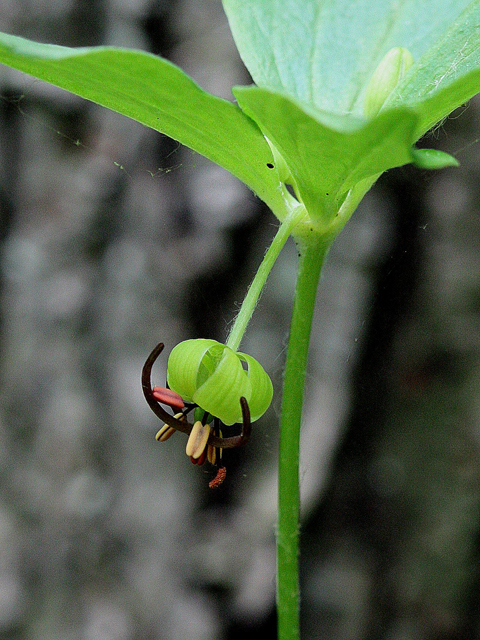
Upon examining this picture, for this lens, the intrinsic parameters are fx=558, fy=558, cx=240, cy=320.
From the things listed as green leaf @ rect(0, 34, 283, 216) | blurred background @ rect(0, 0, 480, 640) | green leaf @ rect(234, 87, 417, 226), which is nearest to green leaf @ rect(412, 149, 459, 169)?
green leaf @ rect(234, 87, 417, 226)

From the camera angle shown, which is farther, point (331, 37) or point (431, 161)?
point (331, 37)

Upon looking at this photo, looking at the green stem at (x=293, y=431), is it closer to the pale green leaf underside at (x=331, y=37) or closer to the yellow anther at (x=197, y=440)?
the yellow anther at (x=197, y=440)

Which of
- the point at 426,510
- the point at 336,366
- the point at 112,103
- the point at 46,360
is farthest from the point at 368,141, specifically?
the point at 46,360

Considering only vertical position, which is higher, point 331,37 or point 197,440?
point 331,37

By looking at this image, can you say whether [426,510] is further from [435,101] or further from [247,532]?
[435,101]

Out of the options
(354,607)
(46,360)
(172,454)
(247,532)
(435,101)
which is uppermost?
(435,101)

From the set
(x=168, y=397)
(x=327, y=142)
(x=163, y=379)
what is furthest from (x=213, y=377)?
(x=163, y=379)

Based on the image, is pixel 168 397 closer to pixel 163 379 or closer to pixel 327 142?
pixel 327 142
